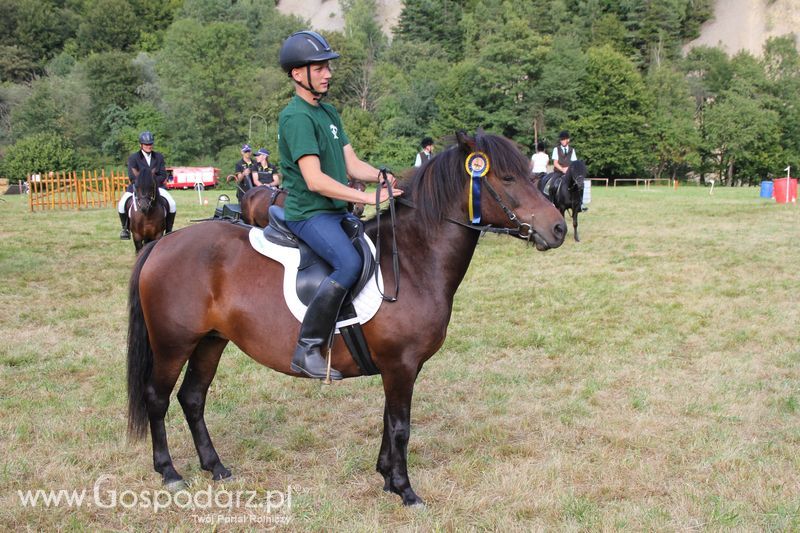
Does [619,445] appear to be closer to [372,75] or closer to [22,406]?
[22,406]

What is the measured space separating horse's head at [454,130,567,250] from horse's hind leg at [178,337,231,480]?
2.35m

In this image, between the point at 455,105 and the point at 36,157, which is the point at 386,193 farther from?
the point at 455,105

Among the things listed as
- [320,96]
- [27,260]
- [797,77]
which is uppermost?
[797,77]

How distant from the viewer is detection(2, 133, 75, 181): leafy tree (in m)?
57.8

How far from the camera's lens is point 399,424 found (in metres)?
4.40

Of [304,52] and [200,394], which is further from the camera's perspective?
[200,394]

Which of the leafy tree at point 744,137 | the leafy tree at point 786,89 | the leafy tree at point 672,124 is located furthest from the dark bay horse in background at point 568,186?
the leafy tree at point 786,89

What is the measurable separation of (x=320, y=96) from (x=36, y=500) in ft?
11.1

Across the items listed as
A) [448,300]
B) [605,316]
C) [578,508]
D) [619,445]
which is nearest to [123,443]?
[448,300]

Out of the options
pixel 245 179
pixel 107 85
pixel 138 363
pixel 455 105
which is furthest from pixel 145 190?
pixel 107 85

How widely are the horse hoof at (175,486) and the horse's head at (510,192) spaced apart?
2.91 metres

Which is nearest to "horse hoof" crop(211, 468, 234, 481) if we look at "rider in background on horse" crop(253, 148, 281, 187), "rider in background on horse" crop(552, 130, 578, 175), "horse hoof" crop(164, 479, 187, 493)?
"horse hoof" crop(164, 479, 187, 493)

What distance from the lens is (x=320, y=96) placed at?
4.33 metres

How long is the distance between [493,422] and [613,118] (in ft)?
233
